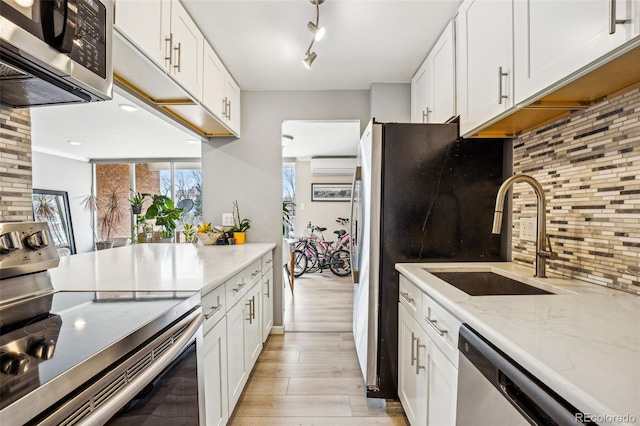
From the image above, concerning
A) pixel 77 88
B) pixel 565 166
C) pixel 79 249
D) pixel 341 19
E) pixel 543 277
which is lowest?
pixel 79 249

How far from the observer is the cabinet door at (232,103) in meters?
2.55

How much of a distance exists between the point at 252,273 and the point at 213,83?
1411 mm

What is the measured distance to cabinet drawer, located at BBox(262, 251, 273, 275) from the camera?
2.49m

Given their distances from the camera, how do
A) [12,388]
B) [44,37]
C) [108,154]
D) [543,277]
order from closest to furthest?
1. [12,388]
2. [44,37]
3. [543,277]
4. [108,154]

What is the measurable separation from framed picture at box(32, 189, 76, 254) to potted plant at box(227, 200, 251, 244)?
489cm

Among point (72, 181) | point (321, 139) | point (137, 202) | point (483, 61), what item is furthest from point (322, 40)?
point (72, 181)

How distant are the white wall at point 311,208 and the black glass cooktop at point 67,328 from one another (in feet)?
17.4

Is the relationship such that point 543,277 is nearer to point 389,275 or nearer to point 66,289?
point 389,275

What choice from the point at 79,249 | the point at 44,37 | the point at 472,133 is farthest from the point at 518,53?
the point at 79,249

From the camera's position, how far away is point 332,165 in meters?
6.16

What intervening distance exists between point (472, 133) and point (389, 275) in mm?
935

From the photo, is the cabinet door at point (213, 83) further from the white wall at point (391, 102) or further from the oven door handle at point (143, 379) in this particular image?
the oven door handle at point (143, 379)

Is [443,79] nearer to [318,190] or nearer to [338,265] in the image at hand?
[338,265]

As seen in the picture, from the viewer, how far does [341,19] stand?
186cm
